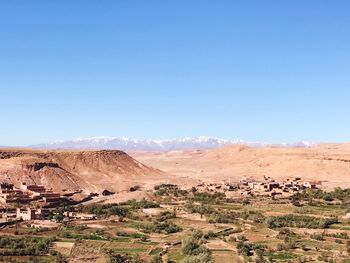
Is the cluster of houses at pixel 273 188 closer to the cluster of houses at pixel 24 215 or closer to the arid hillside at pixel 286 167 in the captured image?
the arid hillside at pixel 286 167

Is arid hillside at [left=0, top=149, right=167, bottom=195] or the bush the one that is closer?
the bush

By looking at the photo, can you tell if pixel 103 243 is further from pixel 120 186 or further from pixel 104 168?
pixel 104 168

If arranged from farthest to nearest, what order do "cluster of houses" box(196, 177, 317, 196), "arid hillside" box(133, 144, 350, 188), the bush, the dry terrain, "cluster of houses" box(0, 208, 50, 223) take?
"arid hillside" box(133, 144, 350, 188)
the dry terrain
"cluster of houses" box(196, 177, 317, 196)
"cluster of houses" box(0, 208, 50, 223)
the bush

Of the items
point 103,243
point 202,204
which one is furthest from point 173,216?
point 103,243

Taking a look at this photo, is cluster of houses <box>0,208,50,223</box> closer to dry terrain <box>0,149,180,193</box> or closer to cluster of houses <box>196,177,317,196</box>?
dry terrain <box>0,149,180,193</box>

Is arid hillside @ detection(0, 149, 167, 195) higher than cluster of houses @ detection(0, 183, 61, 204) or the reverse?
higher

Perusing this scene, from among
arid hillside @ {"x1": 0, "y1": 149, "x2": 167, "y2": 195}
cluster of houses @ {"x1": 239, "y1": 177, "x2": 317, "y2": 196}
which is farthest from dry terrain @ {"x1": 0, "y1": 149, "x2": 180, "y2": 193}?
cluster of houses @ {"x1": 239, "y1": 177, "x2": 317, "y2": 196}

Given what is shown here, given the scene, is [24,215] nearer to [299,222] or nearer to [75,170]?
[299,222]
